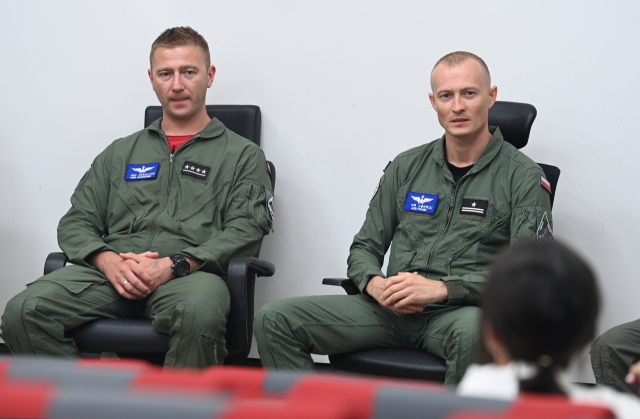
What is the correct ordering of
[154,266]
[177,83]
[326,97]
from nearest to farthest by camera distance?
[154,266], [177,83], [326,97]

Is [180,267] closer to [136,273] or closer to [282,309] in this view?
[136,273]

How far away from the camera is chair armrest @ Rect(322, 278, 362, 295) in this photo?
2440 millimetres

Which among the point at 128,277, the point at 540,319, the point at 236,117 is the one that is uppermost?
the point at 236,117

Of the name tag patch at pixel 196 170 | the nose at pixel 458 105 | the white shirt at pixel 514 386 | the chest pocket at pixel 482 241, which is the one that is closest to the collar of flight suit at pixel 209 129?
the name tag patch at pixel 196 170

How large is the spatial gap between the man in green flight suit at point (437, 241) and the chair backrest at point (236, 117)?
2.26ft

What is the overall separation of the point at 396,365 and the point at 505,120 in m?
0.98

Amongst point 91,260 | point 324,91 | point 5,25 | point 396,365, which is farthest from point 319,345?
point 5,25

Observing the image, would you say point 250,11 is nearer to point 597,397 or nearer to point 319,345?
point 319,345

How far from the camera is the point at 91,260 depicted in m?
2.56

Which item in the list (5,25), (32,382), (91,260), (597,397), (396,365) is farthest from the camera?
(5,25)

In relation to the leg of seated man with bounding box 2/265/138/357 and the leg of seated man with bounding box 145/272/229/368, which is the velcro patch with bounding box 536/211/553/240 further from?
the leg of seated man with bounding box 2/265/138/357

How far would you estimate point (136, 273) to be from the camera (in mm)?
2430

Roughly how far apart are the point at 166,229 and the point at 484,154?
110cm

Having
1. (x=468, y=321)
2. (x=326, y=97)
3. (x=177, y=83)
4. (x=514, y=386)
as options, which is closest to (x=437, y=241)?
(x=468, y=321)
